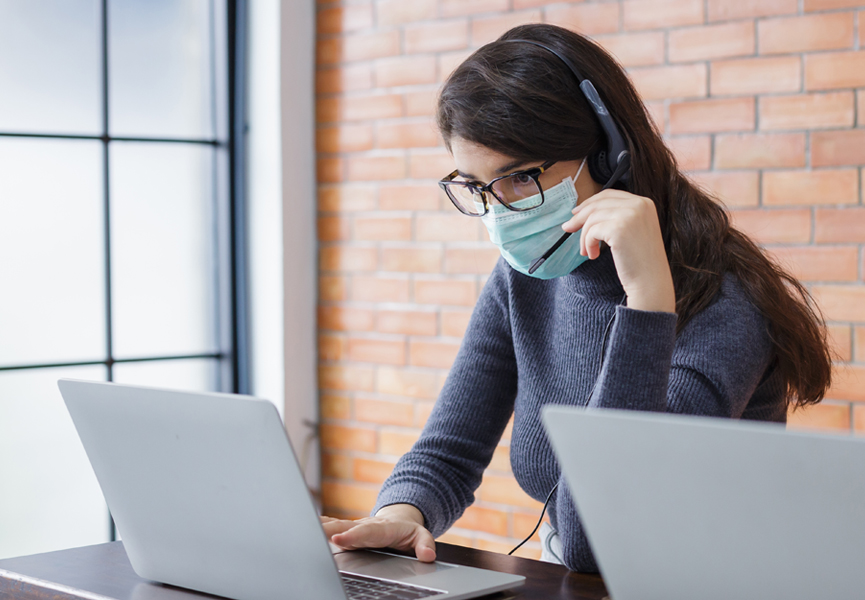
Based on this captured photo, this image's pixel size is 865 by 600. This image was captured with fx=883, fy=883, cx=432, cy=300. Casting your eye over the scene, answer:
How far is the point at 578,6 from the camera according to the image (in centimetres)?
204

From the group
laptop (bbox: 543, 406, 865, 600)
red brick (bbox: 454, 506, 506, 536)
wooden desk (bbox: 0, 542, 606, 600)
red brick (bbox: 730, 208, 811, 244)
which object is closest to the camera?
laptop (bbox: 543, 406, 865, 600)

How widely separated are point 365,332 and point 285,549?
166cm

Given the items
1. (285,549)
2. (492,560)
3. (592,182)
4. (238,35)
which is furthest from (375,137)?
(285,549)

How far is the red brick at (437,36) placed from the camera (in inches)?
88.0

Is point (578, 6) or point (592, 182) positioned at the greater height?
point (578, 6)

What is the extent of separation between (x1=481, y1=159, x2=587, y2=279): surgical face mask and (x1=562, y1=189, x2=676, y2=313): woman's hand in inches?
5.7

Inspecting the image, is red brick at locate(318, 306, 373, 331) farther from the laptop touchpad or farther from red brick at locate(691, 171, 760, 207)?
the laptop touchpad

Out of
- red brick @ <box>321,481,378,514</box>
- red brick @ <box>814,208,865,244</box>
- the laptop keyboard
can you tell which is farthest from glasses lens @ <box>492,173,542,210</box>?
red brick @ <box>321,481,378,514</box>

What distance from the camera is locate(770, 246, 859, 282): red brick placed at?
1749 millimetres

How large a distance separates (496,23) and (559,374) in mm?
1132

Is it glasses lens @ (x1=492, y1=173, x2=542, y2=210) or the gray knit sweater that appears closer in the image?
the gray knit sweater

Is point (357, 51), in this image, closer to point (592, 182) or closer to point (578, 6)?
point (578, 6)

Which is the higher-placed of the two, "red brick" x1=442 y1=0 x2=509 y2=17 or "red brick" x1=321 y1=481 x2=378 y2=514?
"red brick" x1=442 y1=0 x2=509 y2=17

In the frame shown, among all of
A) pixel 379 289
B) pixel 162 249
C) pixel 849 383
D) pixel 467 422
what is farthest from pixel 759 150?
pixel 162 249
